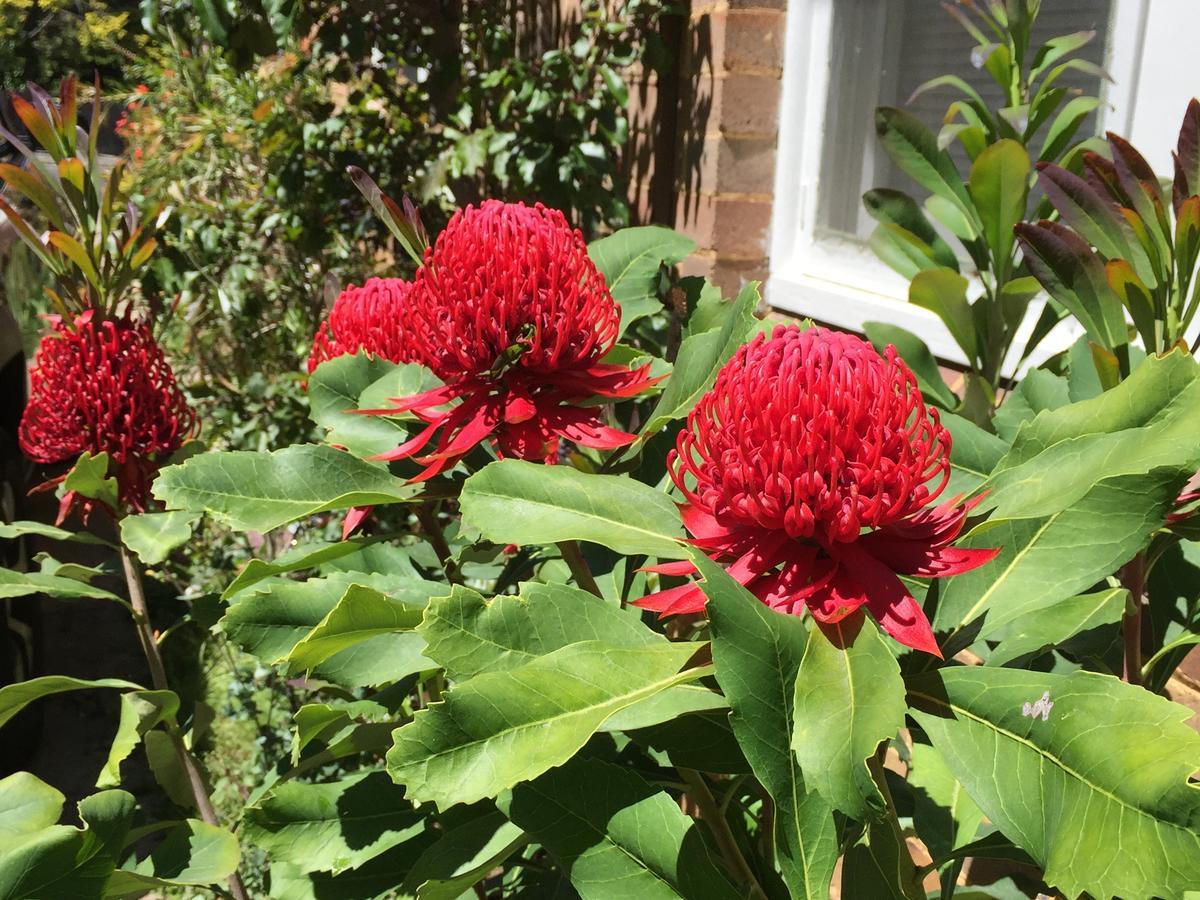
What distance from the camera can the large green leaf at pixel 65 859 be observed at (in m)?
0.90

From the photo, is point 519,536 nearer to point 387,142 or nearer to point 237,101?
point 387,142

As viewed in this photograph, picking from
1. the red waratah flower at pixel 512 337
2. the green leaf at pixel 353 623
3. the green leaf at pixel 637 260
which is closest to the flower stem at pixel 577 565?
the red waratah flower at pixel 512 337

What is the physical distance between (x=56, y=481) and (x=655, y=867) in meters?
1.16

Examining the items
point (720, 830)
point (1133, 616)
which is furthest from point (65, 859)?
point (1133, 616)

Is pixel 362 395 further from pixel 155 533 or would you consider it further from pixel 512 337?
pixel 155 533

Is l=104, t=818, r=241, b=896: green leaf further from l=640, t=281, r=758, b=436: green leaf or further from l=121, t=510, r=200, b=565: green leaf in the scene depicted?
l=640, t=281, r=758, b=436: green leaf

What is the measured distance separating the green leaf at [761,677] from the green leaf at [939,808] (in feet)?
1.66

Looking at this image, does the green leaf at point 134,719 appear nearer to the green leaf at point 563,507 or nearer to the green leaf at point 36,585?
the green leaf at point 36,585

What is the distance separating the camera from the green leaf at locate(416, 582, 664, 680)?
0.80 metres

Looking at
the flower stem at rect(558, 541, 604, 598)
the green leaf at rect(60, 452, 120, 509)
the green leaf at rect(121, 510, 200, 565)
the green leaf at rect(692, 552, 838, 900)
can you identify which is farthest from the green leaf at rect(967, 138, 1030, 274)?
the green leaf at rect(60, 452, 120, 509)

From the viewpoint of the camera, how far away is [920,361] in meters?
1.54

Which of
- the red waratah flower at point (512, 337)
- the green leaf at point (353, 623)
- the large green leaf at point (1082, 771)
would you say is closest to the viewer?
the large green leaf at point (1082, 771)

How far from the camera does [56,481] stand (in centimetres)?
160

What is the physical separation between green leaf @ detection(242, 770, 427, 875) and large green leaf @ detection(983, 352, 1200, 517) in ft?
2.51
